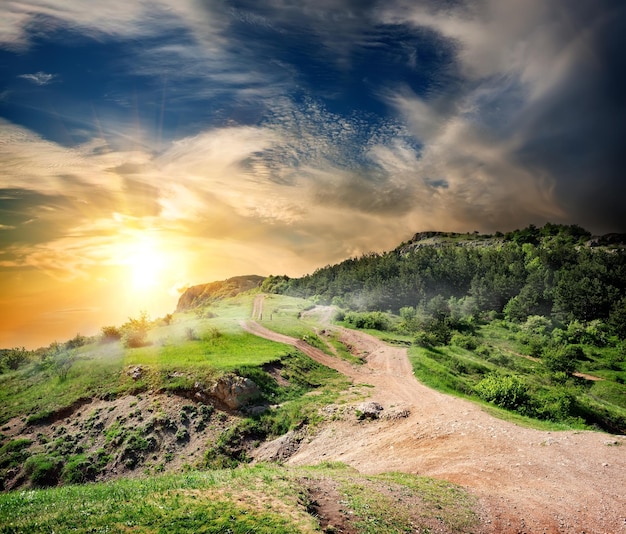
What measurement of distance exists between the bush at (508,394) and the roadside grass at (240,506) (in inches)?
603

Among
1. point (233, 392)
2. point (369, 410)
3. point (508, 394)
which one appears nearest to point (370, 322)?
point (508, 394)

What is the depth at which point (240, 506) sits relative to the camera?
1170 cm

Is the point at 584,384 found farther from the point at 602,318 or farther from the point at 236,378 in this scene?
the point at 236,378

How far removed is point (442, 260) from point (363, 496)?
393ft

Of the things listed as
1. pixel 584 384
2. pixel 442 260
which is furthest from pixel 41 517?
pixel 442 260

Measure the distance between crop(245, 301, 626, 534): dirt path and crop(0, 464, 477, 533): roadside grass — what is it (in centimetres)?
204

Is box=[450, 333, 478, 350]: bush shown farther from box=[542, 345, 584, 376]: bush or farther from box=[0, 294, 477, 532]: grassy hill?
box=[0, 294, 477, 532]: grassy hill

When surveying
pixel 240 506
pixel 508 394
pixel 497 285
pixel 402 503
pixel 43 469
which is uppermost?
pixel 497 285

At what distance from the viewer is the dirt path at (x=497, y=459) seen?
1465 cm

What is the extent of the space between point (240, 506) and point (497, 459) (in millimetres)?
14804

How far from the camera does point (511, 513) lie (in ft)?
48.0

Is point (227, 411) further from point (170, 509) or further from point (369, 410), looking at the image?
point (170, 509)

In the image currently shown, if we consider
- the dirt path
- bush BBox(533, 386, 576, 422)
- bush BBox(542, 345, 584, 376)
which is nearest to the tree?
the dirt path

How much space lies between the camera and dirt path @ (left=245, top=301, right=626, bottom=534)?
1465 centimetres
